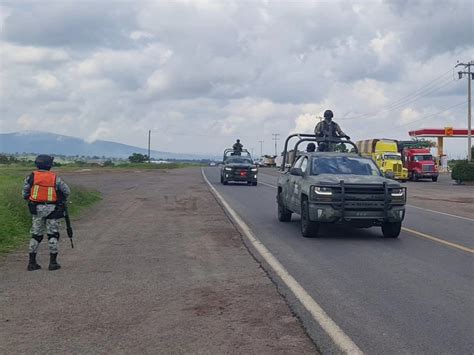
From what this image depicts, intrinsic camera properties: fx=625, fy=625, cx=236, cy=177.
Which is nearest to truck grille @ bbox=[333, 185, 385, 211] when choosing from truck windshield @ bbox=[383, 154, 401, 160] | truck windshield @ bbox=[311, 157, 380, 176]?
truck windshield @ bbox=[311, 157, 380, 176]

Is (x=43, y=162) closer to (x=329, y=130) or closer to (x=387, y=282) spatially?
(x=387, y=282)

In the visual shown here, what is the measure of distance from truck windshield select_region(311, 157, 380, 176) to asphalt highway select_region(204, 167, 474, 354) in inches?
53.9

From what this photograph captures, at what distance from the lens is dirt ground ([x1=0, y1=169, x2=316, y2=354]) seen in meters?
5.77

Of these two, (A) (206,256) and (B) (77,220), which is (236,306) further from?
(B) (77,220)

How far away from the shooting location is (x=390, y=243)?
40.1 ft

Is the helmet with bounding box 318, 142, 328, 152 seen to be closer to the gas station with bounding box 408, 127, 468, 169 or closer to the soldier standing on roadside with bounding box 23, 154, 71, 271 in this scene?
the soldier standing on roadside with bounding box 23, 154, 71, 271

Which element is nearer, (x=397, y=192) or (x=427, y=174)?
(x=397, y=192)

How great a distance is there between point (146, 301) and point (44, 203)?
2.81 metres

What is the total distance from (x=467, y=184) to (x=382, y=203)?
3418 centimetres

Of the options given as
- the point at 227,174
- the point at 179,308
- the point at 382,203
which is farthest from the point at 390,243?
the point at 227,174

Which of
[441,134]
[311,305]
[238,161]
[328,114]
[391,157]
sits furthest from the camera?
[441,134]

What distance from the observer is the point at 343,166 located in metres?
13.9

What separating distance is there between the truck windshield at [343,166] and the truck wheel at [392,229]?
52.7 inches

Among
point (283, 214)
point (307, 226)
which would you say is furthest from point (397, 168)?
point (307, 226)
